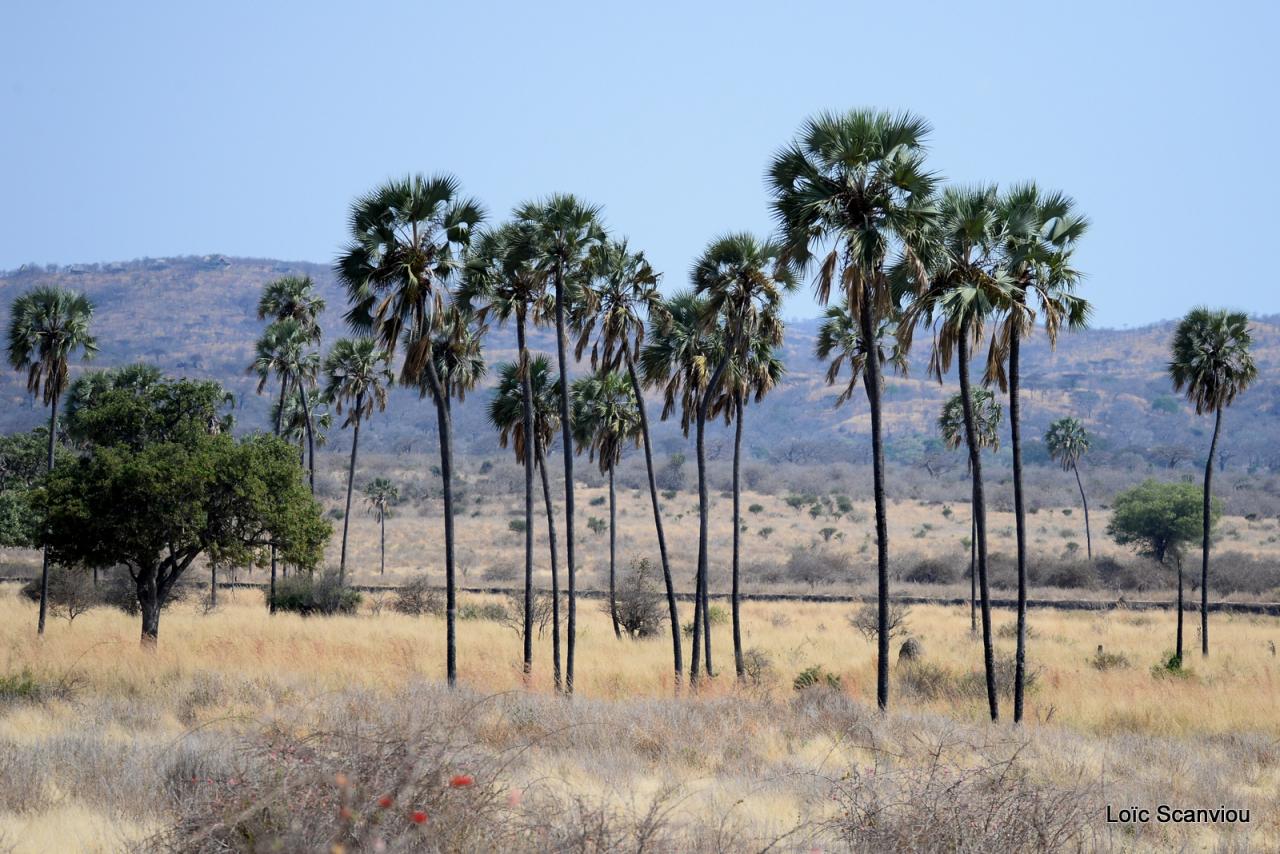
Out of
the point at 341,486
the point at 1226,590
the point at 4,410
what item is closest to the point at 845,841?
the point at 1226,590

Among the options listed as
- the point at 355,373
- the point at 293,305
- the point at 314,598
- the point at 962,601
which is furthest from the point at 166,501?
the point at 962,601

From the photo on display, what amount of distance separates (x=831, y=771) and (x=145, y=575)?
23223 mm

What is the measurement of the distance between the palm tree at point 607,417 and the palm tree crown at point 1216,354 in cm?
1879

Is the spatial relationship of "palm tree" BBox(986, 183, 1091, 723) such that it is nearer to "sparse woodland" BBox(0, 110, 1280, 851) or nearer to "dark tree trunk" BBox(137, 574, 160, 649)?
"sparse woodland" BBox(0, 110, 1280, 851)

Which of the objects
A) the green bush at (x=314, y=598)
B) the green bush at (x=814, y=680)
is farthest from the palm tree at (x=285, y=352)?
the green bush at (x=814, y=680)

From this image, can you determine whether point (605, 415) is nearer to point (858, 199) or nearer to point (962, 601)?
point (858, 199)

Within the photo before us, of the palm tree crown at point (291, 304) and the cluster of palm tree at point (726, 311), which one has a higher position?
the palm tree crown at point (291, 304)

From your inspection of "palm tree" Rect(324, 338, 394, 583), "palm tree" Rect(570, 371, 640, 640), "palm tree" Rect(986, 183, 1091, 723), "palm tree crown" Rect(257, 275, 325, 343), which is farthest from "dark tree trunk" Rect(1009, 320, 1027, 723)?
"palm tree crown" Rect(257, 275, 325, 343)

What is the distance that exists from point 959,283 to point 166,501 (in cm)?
2083

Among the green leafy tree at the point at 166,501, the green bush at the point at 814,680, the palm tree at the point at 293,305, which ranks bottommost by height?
the green bush at the point at 814,680

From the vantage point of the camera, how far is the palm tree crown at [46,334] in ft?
113

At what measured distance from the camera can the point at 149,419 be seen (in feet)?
106

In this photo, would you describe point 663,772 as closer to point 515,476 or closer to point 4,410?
point 515,476

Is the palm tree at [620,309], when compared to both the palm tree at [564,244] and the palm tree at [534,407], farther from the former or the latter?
the palm tree at [534,407]
